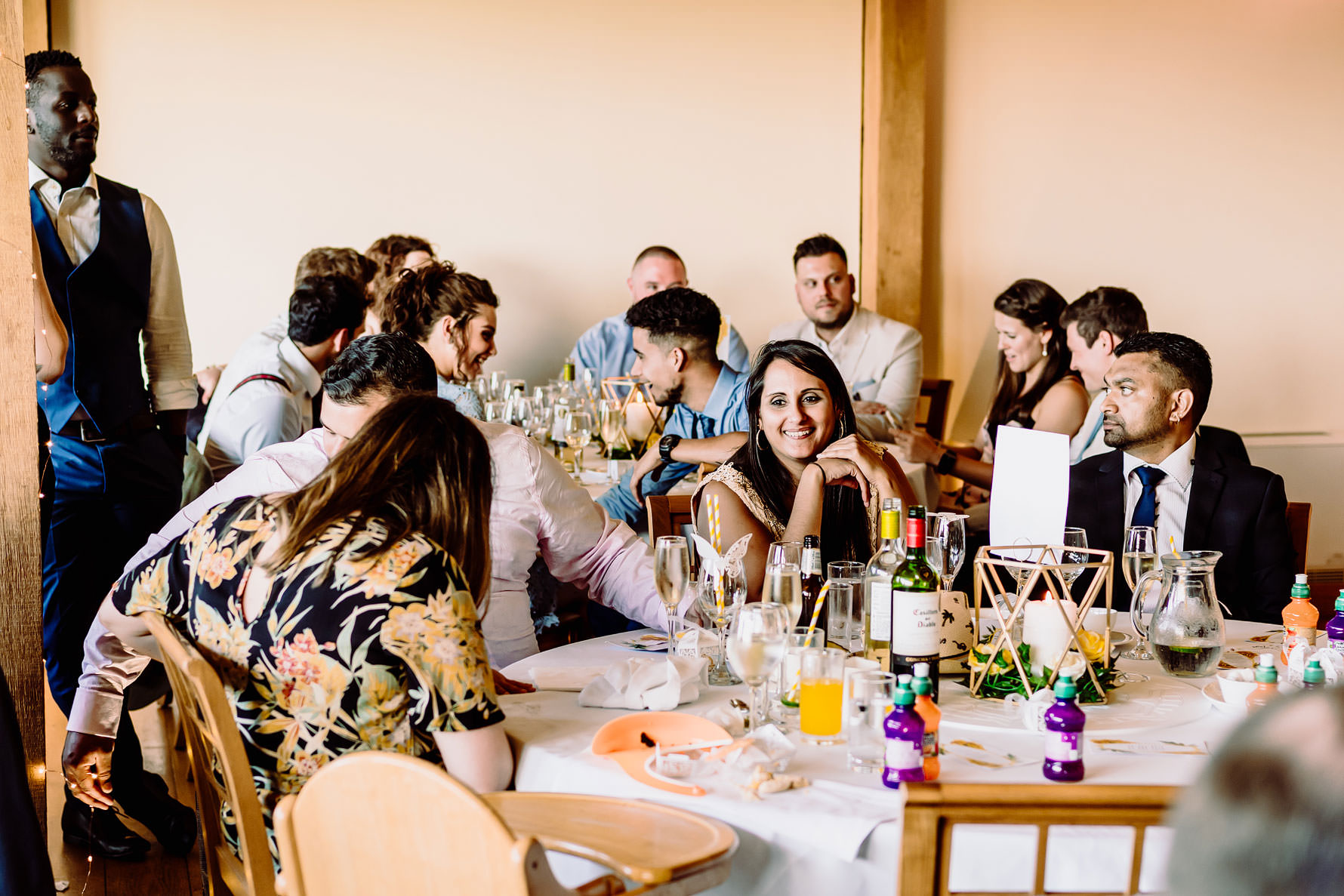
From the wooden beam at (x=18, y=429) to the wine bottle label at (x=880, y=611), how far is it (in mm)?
1438

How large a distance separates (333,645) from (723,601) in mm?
609

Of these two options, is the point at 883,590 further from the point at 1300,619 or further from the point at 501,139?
the point at 501,139

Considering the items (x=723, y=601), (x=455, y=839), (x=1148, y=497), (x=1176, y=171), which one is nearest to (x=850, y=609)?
(x=723, y=601)

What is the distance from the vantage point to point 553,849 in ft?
4.30

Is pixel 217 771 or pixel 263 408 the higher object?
pixel 263 408

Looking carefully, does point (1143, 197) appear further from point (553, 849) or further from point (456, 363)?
point (553, 849)

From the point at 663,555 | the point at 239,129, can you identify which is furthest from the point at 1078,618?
the point at 239,129

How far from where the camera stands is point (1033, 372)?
4.73m

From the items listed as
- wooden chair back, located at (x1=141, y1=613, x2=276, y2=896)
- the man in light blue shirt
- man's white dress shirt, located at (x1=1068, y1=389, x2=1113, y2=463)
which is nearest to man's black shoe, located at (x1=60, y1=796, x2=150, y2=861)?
wooden chair back, located at (x1=141, y1=613, x2=276, y2=896)

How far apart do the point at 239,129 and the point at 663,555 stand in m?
4.48

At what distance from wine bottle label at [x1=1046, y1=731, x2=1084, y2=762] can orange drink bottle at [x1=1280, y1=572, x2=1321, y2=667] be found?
2.18 ft

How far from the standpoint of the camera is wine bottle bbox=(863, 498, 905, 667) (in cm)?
180

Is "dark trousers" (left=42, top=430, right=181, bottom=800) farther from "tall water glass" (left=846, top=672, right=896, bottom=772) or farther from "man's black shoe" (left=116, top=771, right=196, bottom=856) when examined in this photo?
"tall water glass" (left=846, top=672, right=896, bottom=772)

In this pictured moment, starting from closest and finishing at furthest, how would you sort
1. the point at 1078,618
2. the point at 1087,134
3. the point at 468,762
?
1. the point at 468,762
2. the point at 1078,618
3. the point at 1087,134
